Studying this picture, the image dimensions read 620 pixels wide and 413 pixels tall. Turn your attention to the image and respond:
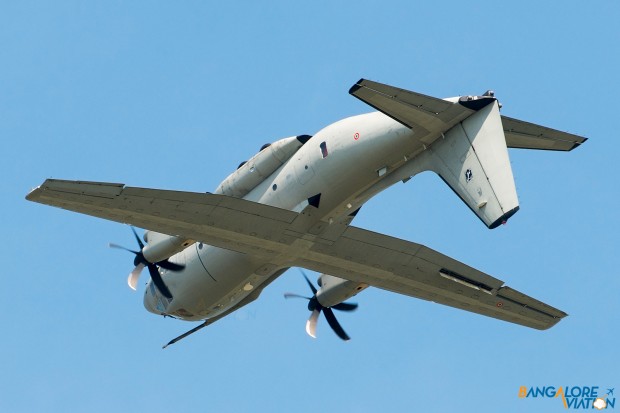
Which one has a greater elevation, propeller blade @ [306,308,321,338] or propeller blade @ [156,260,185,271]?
propeller blade @ [156,260,185,271]

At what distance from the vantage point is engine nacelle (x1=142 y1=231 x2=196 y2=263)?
51.4 metres

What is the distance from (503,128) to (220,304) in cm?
1524

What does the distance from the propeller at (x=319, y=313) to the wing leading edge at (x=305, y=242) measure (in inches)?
144

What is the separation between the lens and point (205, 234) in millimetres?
49062

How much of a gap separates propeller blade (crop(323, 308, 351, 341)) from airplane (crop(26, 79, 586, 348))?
Answer: 64 mm

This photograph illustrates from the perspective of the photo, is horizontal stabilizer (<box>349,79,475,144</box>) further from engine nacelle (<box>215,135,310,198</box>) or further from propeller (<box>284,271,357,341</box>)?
propeller (<box>284,271,357,341</box>)

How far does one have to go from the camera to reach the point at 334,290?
185ft

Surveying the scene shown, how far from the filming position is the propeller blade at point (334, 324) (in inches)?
2253

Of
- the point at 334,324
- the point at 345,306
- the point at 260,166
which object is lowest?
the point at 334,324

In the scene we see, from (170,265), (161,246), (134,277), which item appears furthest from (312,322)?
(161,246)

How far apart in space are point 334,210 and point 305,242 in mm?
2099

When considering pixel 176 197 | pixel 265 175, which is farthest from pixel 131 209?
pixel 265 175

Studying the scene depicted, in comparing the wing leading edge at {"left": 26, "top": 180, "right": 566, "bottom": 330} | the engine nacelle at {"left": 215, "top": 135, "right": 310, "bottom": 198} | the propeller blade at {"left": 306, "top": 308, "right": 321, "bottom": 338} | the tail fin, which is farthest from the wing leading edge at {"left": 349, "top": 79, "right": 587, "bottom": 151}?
the propeller blade at {"left": 306, "top": 308, "right": 321, "bottom": 338}

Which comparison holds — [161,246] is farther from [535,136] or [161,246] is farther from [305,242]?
[535,136]
